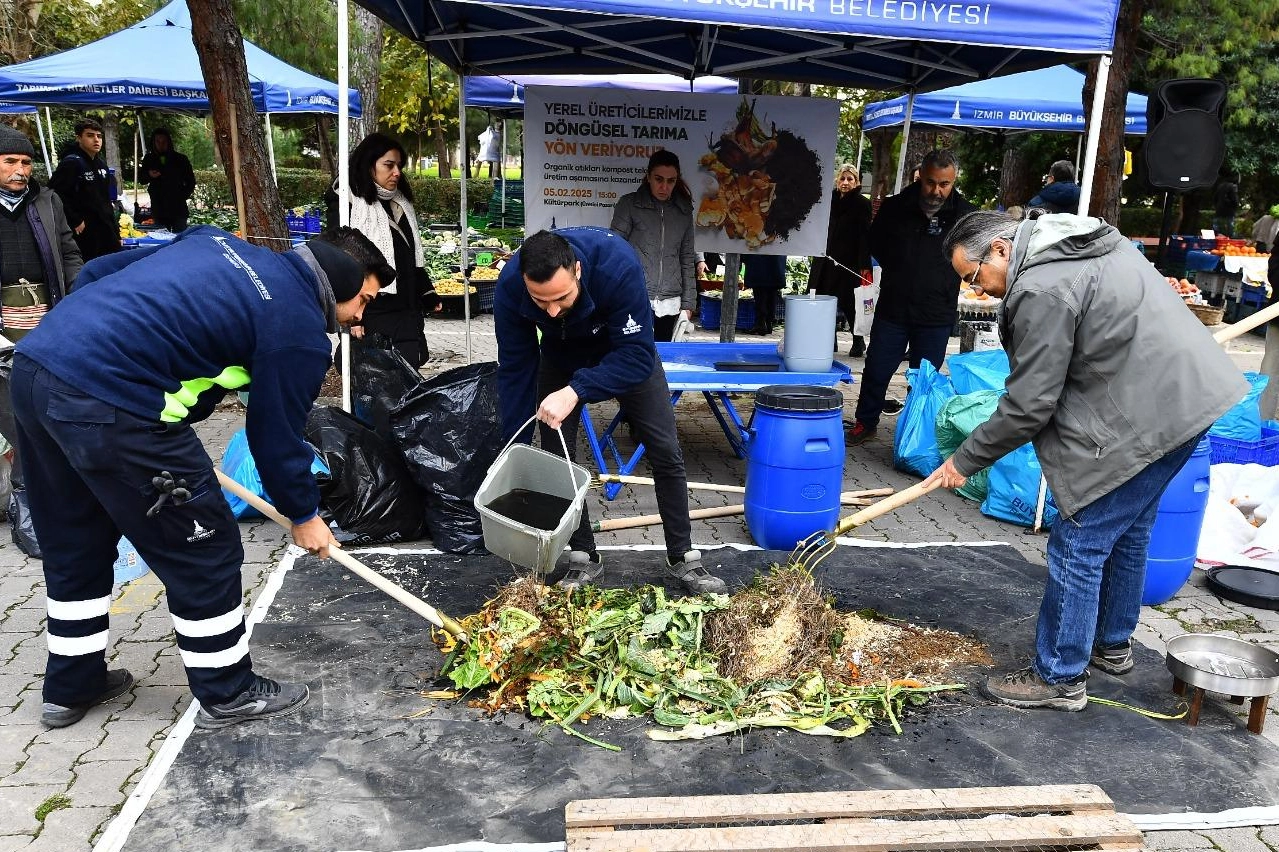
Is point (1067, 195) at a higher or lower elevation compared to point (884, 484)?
higher

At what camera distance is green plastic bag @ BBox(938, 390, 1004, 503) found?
5340 mm

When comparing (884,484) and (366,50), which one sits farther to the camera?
(366,50)

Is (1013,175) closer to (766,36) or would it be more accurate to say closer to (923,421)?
(766,36)

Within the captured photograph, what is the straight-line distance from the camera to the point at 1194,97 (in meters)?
5.84

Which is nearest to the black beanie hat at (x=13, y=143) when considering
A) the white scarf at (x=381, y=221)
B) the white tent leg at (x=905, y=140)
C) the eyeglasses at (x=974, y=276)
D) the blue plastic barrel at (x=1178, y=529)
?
the white scarf at (x=381, y=221)

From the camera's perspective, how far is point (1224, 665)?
3375 mm

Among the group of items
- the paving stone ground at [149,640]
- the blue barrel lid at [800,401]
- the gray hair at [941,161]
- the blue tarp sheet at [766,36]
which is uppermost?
the blue tarp sheet at [766,36]

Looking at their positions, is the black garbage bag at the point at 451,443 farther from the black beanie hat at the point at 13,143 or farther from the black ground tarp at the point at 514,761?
the black beanie hat at the point at 13,143

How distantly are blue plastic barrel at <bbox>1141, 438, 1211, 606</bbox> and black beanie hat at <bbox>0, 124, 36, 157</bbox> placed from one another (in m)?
5.72

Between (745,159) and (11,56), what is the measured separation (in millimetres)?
18378

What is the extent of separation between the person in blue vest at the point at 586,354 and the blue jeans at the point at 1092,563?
1.29 meters

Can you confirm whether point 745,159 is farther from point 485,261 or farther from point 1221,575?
point 485,261

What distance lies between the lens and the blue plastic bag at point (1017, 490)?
5.09 m

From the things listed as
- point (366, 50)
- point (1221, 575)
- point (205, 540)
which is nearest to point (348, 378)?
point (205, 540)
